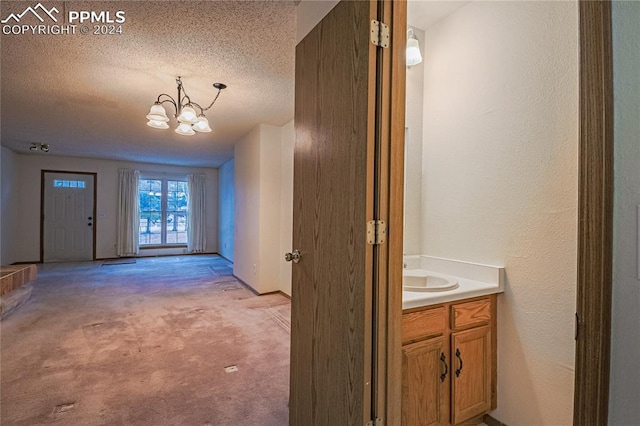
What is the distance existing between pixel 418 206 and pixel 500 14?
127 centimetres

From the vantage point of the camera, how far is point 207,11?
1.97 meters

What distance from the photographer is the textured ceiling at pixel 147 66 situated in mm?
2020

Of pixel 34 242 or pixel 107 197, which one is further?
pixel 107 197

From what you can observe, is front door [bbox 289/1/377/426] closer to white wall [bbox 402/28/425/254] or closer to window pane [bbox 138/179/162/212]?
white wall [bbox 402/28/425/254]

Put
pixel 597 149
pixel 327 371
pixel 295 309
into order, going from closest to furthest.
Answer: pixel 597 149, pixel 327 371, pixel 295 309

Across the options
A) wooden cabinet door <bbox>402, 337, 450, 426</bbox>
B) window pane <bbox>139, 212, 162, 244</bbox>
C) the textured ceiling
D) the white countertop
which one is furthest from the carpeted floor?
window pane <bbox>139, 212, 162, 244</bbox>

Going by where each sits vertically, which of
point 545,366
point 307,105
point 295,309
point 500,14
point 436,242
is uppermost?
point 500,14

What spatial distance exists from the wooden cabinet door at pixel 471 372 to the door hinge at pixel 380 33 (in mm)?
1395

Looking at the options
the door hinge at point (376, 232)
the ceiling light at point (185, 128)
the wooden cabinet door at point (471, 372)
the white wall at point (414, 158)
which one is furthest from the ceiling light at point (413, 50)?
the ceiling light at point (185, 128)

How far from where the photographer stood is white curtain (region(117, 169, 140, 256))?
24.7 feet

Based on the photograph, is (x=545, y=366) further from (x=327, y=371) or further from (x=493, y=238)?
(x=327, y=371)

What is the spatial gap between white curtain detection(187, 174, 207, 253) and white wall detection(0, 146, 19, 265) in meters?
3.38

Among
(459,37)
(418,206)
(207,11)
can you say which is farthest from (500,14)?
(207,11)

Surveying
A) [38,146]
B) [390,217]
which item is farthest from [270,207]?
[38,146]
